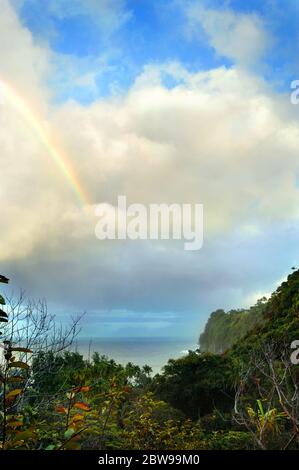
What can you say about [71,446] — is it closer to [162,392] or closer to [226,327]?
[162,392]

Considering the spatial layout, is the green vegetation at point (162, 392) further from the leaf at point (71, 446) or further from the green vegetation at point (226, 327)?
the green vegetation at point (226, 327)

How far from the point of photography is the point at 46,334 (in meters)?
8.84

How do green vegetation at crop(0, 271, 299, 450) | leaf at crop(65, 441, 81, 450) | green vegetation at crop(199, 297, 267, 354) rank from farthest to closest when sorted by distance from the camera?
green vegetation at crop(199, 297, 267, 354) < green vegetation at crop(0, 271, 299, 450) < leaf at crop(65, 441, 81, 450)

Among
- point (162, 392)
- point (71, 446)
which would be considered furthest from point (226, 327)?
point (71, 446)

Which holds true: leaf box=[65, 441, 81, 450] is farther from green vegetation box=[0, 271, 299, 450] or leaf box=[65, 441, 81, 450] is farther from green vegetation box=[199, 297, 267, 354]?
green vegetation box=[199, 297, 267, 354]

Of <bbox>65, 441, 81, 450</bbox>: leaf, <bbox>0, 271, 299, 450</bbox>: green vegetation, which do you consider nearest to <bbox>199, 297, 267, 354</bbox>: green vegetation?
<bbox>0, 271, 299, 450</bbox>: green vegetation

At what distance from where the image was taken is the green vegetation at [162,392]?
6.57 metres

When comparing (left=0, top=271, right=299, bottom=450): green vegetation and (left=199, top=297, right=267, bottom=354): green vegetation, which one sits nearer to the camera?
(left=0, top=271, right=299, bottom=450): green vegetation

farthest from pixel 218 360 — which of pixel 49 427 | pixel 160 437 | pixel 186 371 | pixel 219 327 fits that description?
pixel 219 327

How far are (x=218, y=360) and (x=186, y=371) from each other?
46.5 inches

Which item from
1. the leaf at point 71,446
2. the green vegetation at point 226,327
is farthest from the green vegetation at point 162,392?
the green vegetation at point 226,327

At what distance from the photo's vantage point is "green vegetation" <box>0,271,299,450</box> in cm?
657

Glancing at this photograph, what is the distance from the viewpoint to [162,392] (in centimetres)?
1343
